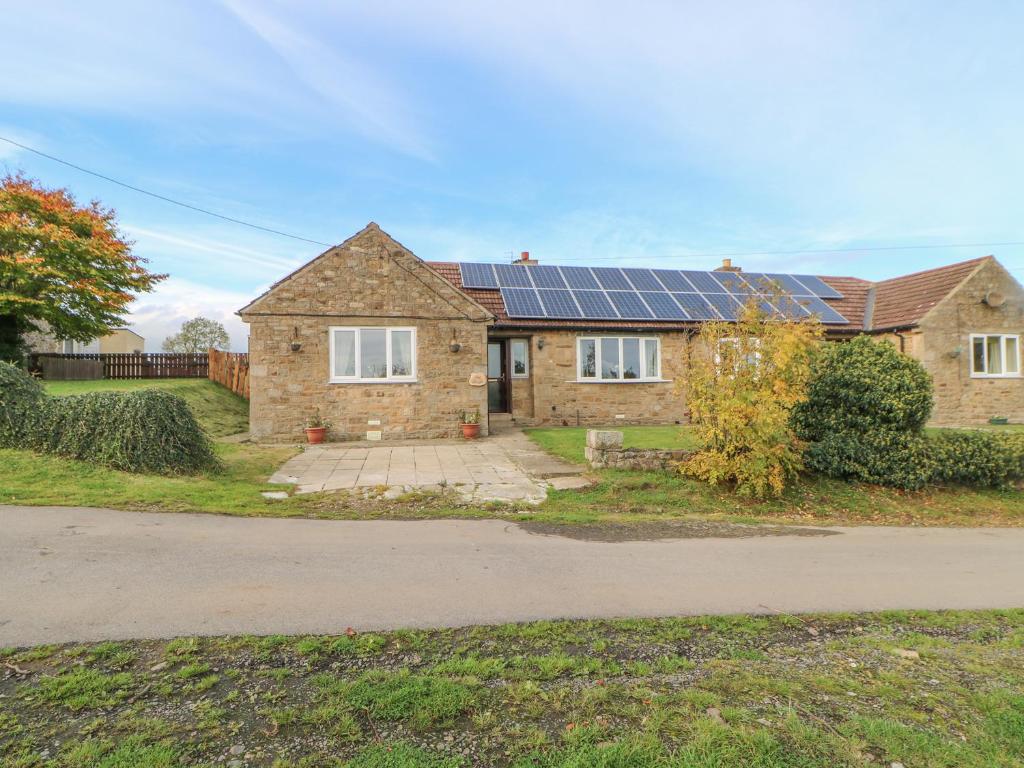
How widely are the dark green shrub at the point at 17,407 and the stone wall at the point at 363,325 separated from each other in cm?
471

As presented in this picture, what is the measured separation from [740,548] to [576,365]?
11.4m

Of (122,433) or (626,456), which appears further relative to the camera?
(626,456)

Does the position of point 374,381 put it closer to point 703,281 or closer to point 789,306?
point 789,306

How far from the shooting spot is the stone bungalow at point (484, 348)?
14734 millimetres

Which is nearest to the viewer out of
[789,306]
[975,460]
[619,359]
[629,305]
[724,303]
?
[975,460]

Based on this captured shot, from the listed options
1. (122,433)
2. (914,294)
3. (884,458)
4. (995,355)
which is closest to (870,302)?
(914,294)

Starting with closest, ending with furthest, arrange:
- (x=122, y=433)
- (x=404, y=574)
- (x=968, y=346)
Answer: (x=404, y=574), (x=122, y=433), (x=968, y=346)

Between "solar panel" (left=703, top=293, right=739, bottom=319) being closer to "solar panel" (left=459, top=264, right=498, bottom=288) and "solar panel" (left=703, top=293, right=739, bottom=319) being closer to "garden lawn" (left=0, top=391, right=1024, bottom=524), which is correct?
"solar panel" (left=459, top=264, right=498, bottom=288)

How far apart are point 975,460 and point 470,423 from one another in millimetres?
10703

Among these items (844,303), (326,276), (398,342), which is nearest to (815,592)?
(398,342)

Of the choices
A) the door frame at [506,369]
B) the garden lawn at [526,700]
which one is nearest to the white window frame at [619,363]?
the door frame at [506,369]

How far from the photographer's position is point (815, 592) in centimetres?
530

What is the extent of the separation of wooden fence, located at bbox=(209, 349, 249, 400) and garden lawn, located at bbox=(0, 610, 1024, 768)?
1889 cm

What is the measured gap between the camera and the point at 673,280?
2158cm
